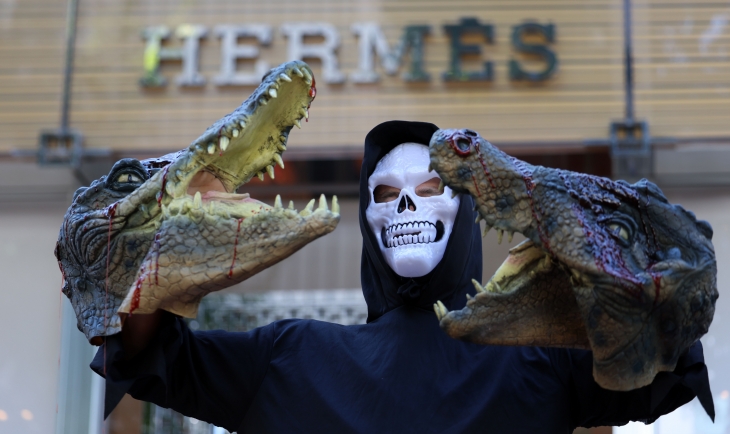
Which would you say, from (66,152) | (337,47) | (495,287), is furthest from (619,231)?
(66,152)

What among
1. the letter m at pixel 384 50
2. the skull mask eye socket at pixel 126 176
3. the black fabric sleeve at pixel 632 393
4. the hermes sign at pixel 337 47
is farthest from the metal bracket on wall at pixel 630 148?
the skull mask eye socket at pixel 126 176

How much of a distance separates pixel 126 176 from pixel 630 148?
325 centimetres

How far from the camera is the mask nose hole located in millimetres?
2754

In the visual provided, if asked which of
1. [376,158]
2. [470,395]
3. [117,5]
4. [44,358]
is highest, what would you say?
[117,5]

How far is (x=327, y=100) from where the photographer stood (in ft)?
17.1

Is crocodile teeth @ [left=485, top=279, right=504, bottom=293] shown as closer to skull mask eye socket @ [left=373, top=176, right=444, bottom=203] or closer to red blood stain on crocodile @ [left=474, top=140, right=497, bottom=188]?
red blood stain on crocodile @ [left=474, top=140, right=497, bottom=188]

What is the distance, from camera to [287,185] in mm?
5340

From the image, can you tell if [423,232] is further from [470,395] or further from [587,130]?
[587,130]

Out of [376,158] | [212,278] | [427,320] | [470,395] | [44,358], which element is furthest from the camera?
[44,358]

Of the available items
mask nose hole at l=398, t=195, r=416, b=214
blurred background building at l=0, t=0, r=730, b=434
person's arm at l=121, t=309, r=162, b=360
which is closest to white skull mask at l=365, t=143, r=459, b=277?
mask nose hole at l=398, t=195, r=416, b=214

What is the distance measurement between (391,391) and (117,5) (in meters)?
3.52

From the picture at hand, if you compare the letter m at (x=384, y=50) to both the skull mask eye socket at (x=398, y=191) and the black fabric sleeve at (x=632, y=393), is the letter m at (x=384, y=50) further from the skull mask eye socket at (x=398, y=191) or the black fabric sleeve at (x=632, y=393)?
the black fabric sleeve at (x=632, y=393)

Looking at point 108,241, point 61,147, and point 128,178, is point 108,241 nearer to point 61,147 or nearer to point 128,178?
point 128,178

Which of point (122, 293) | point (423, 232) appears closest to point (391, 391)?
point (423, 232)
